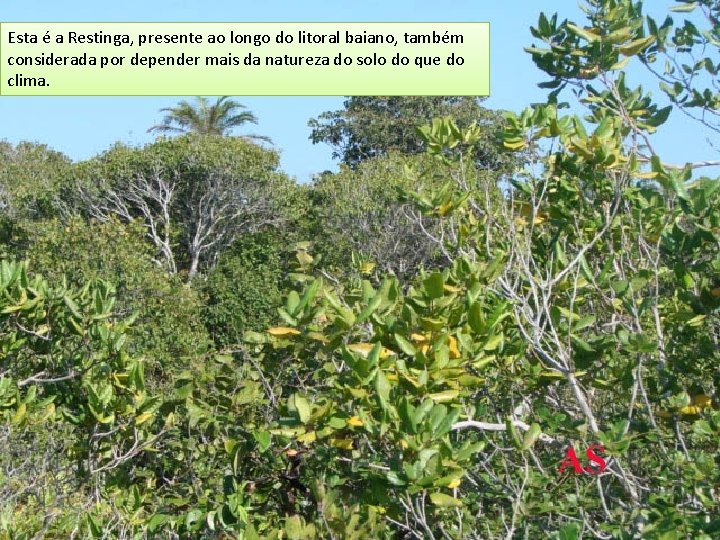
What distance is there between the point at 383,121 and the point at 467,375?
25.9 metres

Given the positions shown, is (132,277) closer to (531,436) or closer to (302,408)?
(302,408)

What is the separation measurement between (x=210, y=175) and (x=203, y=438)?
1819cm

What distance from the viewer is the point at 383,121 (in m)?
28.2

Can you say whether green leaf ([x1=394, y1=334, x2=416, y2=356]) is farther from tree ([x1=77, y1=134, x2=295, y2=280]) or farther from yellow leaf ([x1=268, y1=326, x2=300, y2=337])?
tree ([x1=77, y1=134, x2=295, y2=280])

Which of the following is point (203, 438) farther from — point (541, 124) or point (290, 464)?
→ point (541, 124)

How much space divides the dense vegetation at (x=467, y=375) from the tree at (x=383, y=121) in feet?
78.7

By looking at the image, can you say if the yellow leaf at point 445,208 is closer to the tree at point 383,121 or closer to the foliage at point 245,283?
the foliage at point 245,283

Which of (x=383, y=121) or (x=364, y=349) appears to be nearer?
(x=364, y=349)

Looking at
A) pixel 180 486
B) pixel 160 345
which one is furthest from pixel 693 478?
pixel 160 345

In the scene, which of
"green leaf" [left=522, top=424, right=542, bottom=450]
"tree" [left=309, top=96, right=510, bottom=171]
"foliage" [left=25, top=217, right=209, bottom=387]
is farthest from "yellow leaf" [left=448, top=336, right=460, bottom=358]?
"tree" [left=309, top=96, right=510, bottom=171]

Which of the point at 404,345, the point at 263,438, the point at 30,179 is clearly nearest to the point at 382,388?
the point at 404,345

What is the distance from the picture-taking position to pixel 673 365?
3027 mm

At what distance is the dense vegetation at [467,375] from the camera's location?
8.48 ft

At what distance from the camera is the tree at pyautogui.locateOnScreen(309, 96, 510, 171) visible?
2780 cm
